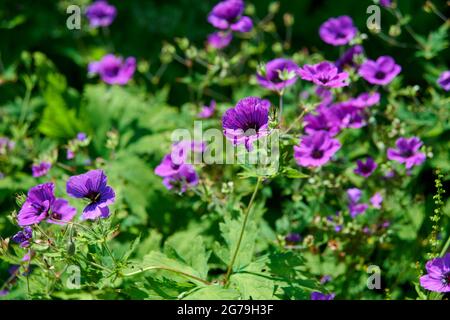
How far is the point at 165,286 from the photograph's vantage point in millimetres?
2105

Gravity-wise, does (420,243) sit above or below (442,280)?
below

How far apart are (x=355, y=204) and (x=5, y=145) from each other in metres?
1.96

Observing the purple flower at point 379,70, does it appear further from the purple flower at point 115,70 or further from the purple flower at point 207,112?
the purple flower at point 115,70

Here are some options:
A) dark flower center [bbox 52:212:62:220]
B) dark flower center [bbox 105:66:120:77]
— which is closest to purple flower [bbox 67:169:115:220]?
dark flower center [bbox 52:212:62:220]

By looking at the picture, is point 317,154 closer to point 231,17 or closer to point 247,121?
point 247,121

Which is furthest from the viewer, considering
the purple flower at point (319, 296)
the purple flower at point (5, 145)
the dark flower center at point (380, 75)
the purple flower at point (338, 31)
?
the purple flower at point (5, 145)

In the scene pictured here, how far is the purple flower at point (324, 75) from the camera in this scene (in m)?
2.05

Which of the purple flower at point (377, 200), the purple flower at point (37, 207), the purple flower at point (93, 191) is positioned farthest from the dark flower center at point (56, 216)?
the purple flower at point (377, 200)

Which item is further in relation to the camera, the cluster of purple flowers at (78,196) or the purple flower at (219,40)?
the purple flower at (219,40)

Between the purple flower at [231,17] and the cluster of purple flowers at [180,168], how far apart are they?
2.44 ft
